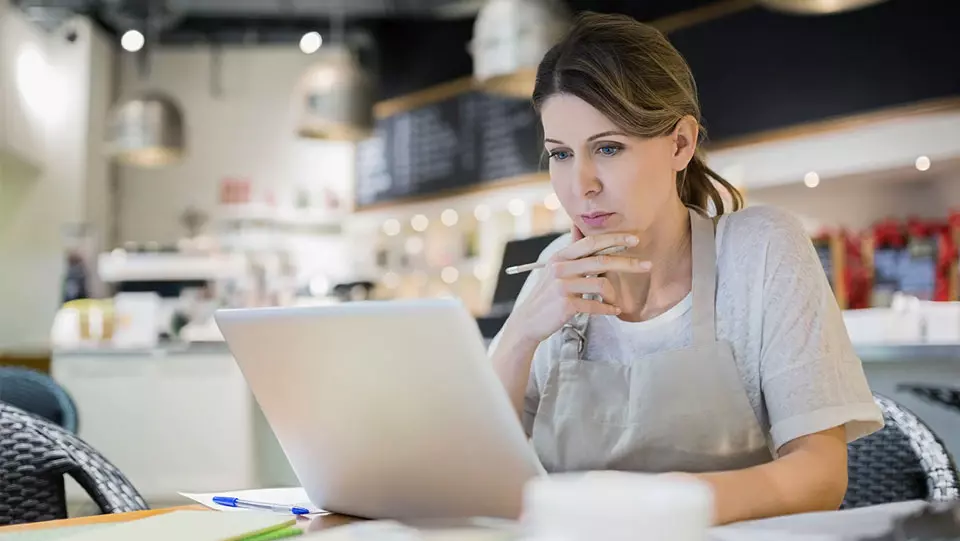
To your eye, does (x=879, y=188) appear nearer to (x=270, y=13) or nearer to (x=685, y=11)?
(x=685, y=11)

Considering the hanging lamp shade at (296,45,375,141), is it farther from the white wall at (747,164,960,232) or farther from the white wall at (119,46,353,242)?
the white wall at (119,46,353,242)

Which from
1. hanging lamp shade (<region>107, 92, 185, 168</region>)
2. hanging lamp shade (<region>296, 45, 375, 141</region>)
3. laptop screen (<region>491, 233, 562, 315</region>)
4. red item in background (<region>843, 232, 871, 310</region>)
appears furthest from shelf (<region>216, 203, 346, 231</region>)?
laptop screen (<region>491, 233, 562, 315</region>)

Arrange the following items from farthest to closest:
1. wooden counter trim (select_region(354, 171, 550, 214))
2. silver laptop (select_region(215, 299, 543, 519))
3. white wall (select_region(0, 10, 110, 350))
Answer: white wall (select_region(0, 10, 110, 350))
wooden counter trim (select_region(354, 171, 550, 214))
silver laptop (select_region(215, 299, 543, 519))

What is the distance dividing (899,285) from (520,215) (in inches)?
106

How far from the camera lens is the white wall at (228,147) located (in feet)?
26.9

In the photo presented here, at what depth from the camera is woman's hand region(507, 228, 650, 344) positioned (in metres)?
1.22

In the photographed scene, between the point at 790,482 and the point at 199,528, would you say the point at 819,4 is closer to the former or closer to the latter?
the point at 790,482

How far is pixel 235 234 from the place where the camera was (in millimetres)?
7961

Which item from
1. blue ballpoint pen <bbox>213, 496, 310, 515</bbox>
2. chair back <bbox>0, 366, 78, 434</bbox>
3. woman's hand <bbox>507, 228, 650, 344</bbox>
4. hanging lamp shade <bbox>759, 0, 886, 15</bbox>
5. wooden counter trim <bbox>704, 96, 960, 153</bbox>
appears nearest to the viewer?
blue ballpoint pen <bbox>213, 496, 310, 515</bbox>

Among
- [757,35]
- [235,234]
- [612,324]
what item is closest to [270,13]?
[235,234]

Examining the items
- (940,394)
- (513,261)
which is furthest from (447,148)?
(940,394)

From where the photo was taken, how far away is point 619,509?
1.80ft

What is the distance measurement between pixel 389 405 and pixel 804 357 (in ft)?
1.96

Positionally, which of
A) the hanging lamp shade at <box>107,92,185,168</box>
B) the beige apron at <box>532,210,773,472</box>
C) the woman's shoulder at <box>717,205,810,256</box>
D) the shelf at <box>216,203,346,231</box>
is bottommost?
the beige apron at <box>532,210,773,472</box>
